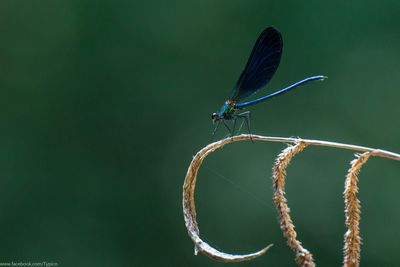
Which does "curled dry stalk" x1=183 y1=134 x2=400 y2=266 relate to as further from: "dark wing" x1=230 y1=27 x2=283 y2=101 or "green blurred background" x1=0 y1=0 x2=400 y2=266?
"green blurred background" x1=0 y1=0 x2=400 y2=266

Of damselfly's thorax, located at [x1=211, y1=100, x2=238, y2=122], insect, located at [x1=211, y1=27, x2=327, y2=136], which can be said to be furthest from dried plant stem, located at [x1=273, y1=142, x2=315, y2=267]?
damselfly's thorax, located at [x1=211, y1=100, x2=238, y2=122]

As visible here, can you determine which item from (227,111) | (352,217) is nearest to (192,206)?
(352,217)

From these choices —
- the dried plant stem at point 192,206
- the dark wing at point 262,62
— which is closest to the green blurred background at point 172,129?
the dark wing at point 262,62

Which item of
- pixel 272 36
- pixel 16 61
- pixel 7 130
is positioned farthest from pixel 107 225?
pixel 272 36

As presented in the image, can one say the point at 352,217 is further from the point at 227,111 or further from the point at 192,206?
the point at 227,111

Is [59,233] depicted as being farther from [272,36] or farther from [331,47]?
[272,36]

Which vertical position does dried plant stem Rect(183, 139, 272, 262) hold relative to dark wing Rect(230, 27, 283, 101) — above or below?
below

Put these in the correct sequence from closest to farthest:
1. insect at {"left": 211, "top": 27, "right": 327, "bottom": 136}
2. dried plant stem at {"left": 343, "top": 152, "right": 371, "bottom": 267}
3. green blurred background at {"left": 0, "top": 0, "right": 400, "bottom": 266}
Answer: dried plant stem at {"left": 343, "top": 152, "right": 371, "bottom": 267} < insect at {"left": 211, "top": 27, "right": 327, "bottom": 136} < green blurred background at {"left": 0, "top": 0, "right": 400, "bottom": 266}
